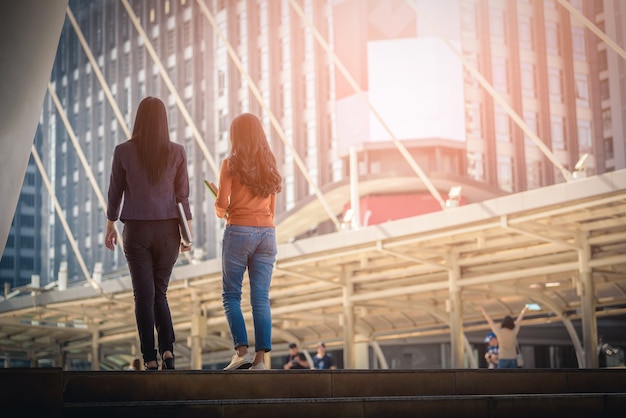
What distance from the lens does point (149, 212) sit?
5.86 metres

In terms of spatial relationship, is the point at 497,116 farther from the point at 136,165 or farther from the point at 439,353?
the point at 136,165

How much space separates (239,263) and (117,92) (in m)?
64.8

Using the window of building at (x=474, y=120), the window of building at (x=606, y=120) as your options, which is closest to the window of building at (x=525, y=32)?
the window of building at (x=474, y=120)

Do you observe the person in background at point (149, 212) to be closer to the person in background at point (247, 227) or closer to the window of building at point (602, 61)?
the person in background at point (247, 227)

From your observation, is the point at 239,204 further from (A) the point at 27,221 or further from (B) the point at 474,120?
(A) the point at 27,221

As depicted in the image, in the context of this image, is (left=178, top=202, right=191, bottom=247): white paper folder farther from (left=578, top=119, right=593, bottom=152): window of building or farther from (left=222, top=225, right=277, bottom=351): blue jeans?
(left=578, top=119, right=593, bottom=152): window of building

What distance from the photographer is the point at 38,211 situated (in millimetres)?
87375

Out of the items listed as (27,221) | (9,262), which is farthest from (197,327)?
(27,221)

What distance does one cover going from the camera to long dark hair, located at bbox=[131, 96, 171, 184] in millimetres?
5820

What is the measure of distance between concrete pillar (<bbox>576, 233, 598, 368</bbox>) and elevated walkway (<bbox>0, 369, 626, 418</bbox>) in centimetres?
961

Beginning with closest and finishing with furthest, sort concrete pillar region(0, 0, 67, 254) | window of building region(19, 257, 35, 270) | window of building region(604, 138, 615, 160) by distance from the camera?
concrete pillar region(0, 0, 67, 254) < window of building region(604, 138, 615, 160) < window of building region(19, 257, 35, 270)

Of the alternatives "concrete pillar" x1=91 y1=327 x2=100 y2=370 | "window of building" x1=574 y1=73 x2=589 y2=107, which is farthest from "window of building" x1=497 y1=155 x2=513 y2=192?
"concrete pillar" x1=91 y1=327 x2=100 y2=370

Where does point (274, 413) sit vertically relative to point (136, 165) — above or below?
below

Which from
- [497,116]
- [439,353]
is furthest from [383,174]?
[497,116]
